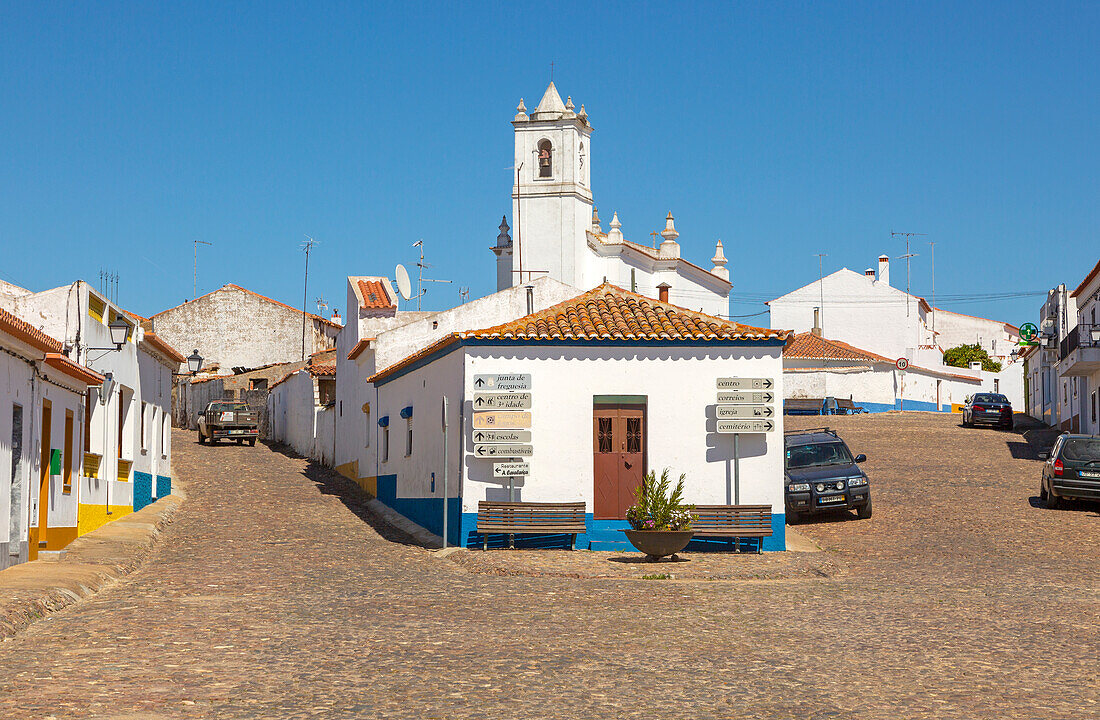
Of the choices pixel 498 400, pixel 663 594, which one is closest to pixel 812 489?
pixel 498 400

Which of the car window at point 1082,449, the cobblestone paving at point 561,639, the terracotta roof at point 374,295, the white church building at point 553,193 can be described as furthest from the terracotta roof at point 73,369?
the white church building at point 553,193

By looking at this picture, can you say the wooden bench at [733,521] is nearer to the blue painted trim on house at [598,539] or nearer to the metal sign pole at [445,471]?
the blue painted trim on house at [598,539]

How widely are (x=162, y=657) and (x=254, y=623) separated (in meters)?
1.91

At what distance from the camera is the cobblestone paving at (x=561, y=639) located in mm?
7988

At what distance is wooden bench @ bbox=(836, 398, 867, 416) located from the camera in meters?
57.4

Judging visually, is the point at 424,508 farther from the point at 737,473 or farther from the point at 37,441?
the point at 37,441

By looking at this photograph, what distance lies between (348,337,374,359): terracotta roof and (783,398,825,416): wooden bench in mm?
28809

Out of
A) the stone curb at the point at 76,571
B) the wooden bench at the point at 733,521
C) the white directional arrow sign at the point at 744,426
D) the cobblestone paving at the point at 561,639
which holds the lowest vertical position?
the cobblestone paving at the point at 561,639

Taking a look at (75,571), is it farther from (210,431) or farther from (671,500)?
(210,431)

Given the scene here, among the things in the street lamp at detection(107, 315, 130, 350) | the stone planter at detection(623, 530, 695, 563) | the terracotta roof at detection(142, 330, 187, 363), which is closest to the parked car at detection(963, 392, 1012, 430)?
the terracotta roof at detection(142, 330, 187, 363)

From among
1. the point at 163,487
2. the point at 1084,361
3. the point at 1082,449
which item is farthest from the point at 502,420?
the point at 1084,361

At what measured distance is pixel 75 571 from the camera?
15.0 m

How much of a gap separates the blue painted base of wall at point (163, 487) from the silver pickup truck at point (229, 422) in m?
13.0

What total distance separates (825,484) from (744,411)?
4.12 metres
